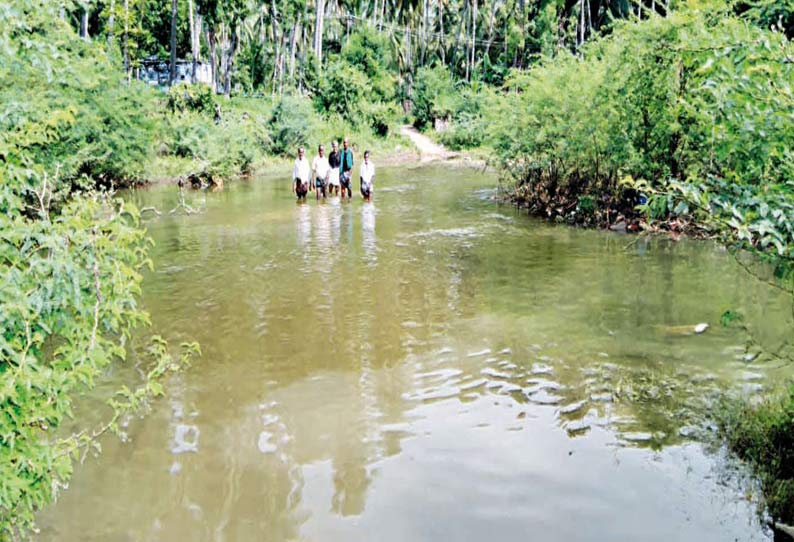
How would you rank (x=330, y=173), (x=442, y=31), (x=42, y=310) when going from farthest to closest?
(x=442, y=31) → (x=330, y=173) → (x=42, y=310)

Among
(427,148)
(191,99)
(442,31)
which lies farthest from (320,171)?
(442,31)

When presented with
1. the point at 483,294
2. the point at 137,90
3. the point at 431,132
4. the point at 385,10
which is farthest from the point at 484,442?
the point at 385,10

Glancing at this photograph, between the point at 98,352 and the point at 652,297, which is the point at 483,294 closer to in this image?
the point at 652,297

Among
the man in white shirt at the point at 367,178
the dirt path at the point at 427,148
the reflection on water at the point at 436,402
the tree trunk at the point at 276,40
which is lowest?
the reflection on water at the point at 436,402

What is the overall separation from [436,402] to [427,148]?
39346mm

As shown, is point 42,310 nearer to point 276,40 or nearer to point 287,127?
point 287,127

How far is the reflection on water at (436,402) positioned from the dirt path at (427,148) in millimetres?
27613

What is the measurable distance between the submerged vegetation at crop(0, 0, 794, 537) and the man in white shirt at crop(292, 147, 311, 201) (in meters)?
5.46

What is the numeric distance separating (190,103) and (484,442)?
1204 inches

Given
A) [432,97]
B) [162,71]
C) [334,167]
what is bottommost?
[334,167]

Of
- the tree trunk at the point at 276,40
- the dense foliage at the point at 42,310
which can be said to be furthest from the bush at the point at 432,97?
the dense foliage at the point at 42,310

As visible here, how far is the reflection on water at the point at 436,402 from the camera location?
526 cm

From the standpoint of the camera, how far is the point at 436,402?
7.22 m

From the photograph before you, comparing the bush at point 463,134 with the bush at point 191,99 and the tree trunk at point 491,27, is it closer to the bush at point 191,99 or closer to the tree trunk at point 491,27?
the bush at point 191,99
